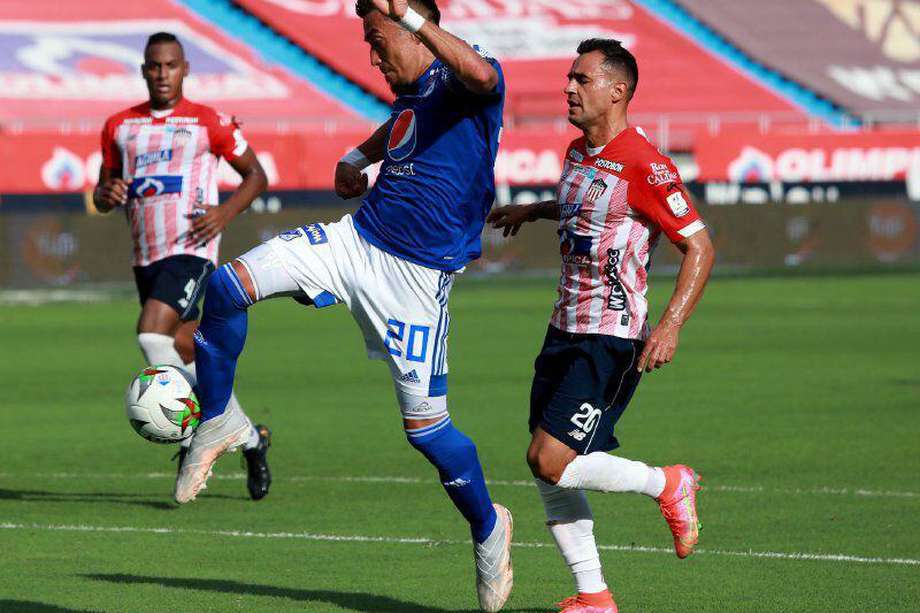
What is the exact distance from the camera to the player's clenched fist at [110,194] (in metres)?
9.48

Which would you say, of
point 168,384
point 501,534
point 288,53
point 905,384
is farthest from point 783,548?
point 288,53

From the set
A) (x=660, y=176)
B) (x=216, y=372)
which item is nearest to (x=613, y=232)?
(x=660, y=176)

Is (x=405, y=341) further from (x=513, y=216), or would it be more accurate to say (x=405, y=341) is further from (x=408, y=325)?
(x=513, y=216)

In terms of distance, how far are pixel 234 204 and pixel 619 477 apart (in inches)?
143

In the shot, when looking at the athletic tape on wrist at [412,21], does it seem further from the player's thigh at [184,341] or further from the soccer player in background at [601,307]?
the player's thigh at [184,341]

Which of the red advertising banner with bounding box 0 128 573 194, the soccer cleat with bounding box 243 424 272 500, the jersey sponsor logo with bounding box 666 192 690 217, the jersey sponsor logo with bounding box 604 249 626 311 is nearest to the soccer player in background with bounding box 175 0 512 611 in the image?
the jersey sponsor logo with bounding box 604 249 626 311

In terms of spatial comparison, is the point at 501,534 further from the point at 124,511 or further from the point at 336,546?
the point at 124,511

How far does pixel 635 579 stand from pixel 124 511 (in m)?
3.05

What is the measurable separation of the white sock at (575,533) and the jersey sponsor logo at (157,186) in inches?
163

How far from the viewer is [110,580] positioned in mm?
7039

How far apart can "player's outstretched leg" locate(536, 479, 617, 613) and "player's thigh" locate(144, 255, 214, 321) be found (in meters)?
3.74

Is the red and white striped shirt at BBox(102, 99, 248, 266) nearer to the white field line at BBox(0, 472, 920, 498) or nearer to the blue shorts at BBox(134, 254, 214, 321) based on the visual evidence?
the blue shorts at BBox(134, 254, 214, 321)

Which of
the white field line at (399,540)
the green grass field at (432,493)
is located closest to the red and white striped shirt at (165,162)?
the green grass field at (432,493)

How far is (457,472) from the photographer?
21.2 feet
